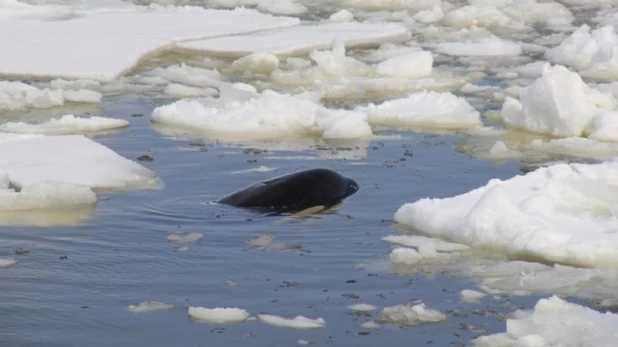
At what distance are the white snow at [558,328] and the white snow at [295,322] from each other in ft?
2.32

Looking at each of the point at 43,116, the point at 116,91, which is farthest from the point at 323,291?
the point at 116,91

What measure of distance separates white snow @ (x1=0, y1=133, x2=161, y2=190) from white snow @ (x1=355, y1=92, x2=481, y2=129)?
262cm

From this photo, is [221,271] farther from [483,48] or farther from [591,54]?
[483,48]

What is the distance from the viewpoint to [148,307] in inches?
239

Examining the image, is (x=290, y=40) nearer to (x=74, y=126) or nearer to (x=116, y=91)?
(x=116, y=91)

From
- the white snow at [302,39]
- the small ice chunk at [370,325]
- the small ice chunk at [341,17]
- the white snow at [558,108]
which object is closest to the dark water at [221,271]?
the small ice chunk at [370,325]

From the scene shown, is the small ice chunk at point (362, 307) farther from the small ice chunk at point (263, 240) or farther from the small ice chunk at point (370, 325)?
the small ice chunk at point (263, 240)

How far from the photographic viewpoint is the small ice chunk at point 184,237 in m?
7.30

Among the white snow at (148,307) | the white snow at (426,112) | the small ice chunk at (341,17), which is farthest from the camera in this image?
the small ice chunk at (341,17)

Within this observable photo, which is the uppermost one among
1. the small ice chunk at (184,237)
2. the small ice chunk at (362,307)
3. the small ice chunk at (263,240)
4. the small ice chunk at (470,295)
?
the small ice chunk at (263,240)

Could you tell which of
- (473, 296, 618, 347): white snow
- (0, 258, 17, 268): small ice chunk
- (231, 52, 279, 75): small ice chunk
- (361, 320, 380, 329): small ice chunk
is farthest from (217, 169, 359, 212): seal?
(231, 52, 279, 75): small ice chunk

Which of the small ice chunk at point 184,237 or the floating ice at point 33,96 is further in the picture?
the floating ice at point 33,96

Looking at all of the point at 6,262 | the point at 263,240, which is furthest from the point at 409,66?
the point at 6,262

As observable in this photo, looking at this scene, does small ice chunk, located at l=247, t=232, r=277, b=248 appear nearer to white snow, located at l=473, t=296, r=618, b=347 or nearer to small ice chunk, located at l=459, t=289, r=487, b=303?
small ice chunk, located at l=459, t=289, r=487, b=303
